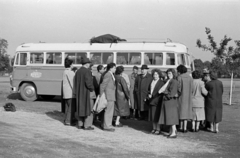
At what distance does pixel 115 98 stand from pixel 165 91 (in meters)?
1.81

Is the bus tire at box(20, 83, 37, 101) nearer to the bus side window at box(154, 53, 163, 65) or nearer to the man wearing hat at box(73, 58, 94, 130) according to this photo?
the bus side window at box(154, 53, 163, 65)

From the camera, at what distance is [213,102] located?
9.66 m

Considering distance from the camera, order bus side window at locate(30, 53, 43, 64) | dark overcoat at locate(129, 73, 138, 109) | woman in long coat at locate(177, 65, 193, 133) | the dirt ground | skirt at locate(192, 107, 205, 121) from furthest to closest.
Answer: bus side window at locate(30, 53, 43, 64), dark overcoat at locate(129, 73, 138, 109), skirt at locate(192, 107, 205, 121), woman in long coat at locate(177, 65, 193, 133), the dirt ground

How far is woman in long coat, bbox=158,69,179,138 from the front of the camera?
28.1 ft

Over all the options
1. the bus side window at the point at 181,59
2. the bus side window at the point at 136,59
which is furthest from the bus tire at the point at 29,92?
the bus side window at the point at 181,59

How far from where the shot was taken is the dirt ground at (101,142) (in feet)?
21.9

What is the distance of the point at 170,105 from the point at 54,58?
9739 mm

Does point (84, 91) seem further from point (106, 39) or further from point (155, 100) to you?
point (106, 39)

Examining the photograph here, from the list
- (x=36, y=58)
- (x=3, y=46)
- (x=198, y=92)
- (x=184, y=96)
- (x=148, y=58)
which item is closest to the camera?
(x=184, y=96)

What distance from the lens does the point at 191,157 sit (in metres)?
6.76

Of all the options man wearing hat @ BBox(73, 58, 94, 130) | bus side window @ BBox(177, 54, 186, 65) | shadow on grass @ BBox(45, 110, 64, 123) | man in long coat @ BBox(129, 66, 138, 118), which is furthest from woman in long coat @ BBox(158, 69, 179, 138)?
bus side window @ BBox(177, 54, 186, 65)

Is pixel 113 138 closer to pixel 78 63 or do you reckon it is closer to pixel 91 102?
pixel 91 102

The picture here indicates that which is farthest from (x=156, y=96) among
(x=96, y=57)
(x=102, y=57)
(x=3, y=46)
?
(x=3, y=46)

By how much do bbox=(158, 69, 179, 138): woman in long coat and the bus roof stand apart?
7.29 m
